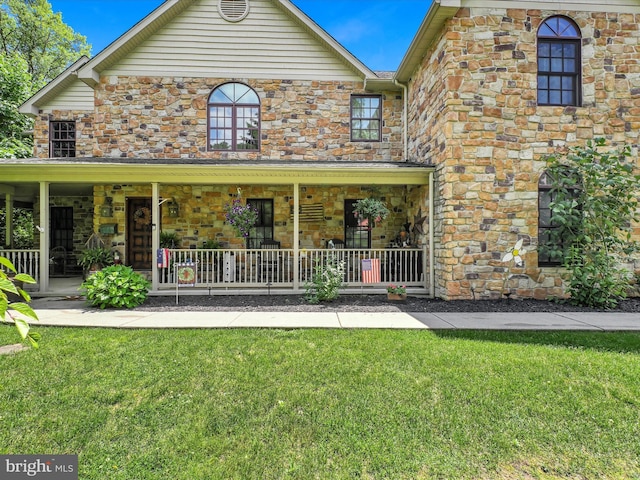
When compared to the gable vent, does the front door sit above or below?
below

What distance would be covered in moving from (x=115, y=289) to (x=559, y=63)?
10.5m

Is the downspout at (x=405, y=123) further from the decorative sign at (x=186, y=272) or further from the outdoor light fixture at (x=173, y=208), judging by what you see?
the outdoor light fixture at (x=173, y=208)

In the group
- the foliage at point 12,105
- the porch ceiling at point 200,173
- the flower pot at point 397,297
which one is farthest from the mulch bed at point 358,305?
the foliage at point 12,105

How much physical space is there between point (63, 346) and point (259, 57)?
881cm

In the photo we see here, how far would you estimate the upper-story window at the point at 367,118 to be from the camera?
10406 mm

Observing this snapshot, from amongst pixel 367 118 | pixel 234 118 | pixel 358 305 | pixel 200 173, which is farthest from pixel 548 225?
pixel 234 118

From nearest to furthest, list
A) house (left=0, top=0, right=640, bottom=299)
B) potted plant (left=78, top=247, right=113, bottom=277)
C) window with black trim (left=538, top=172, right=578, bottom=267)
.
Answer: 1. window with black trim (left=538, top=172, right=578, bottom=267)
2. house (left=0, top=0, right=640, bottom=299)
3. potted plant (left=78, top=247, right=113, bottom=277)

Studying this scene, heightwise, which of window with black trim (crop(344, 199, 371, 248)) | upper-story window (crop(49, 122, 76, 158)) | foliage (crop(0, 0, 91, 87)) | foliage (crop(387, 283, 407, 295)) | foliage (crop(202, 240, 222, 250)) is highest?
foliage (crop(0, 0, 91, 87))

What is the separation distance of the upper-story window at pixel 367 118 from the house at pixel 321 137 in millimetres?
37

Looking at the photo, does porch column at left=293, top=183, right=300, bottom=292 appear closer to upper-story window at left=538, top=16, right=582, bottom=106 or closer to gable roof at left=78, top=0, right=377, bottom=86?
gable roof at left=78, top=0, right=377, bottom=86

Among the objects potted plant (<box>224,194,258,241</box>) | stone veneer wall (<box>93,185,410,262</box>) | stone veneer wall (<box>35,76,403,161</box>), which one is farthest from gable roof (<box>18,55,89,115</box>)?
potted plant (<box>224,194,258,241</box>)

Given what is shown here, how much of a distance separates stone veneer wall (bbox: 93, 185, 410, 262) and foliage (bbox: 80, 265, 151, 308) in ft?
10.1

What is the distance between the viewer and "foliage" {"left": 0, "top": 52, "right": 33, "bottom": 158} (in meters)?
13.2

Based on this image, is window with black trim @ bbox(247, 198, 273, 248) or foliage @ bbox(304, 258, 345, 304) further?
window with black trim @ bbox(247, 198, 273, 248)
